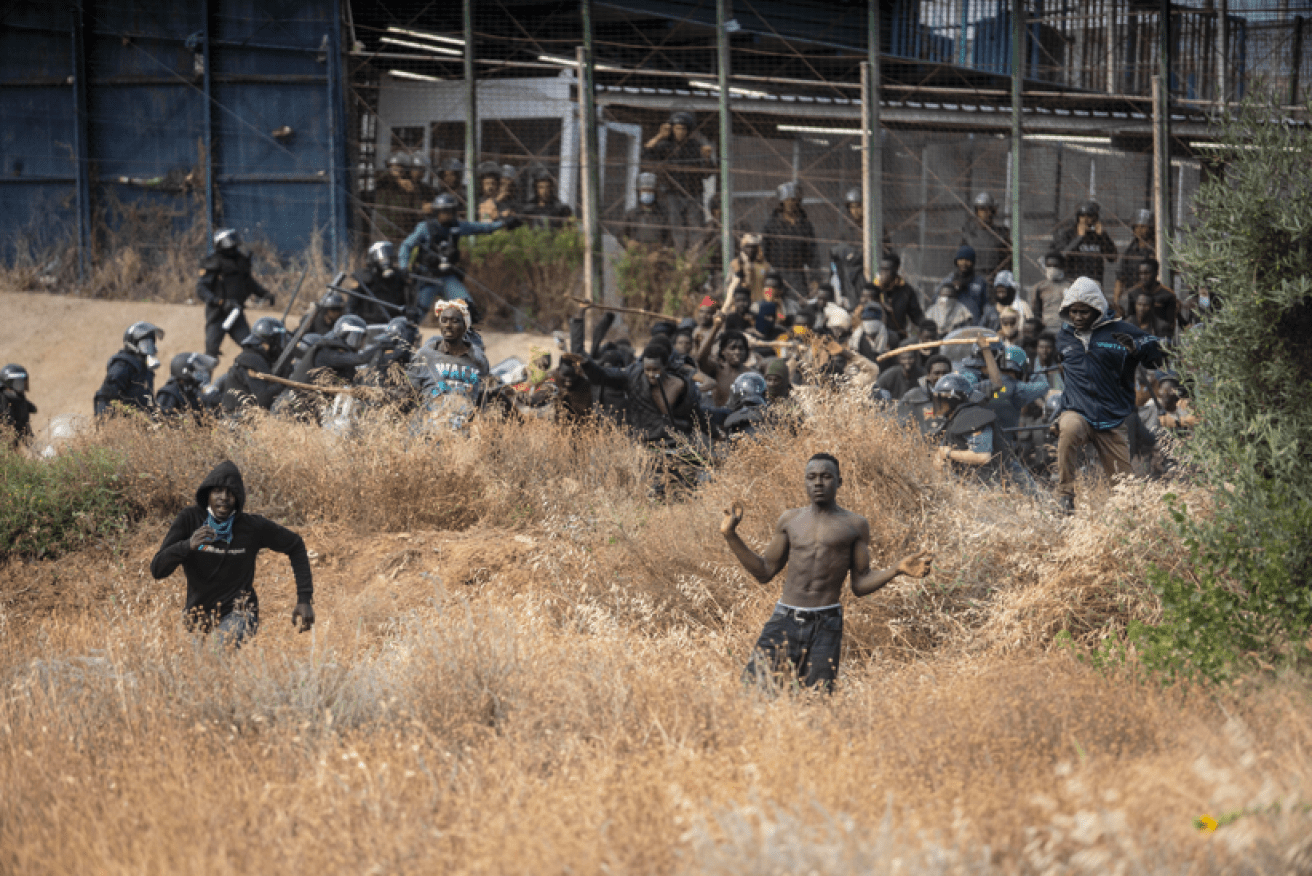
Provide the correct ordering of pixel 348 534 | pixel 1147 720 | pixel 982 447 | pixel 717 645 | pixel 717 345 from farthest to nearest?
pixel 717 345, pixel 348 534, pixel 982 447, pixel 717 645, pixel 1147 720

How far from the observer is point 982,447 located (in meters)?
9.60

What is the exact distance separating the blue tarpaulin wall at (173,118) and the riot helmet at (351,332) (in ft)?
20.1

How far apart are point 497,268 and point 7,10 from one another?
9523 mm

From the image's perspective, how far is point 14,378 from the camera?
44.3ft

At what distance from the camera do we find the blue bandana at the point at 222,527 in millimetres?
7297

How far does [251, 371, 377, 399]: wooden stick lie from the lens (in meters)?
11.3

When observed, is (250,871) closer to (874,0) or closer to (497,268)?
(497,268)

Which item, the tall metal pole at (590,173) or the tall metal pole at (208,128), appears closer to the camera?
the tall metal pole at (590,173)

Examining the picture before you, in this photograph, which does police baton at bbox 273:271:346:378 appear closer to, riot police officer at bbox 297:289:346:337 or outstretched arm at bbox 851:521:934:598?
riot police officer at bbox 297:289:346:337

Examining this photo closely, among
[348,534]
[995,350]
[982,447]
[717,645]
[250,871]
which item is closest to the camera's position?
[250,871]

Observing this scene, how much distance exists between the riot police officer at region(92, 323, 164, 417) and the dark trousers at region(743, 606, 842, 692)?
→ 854 centimetres

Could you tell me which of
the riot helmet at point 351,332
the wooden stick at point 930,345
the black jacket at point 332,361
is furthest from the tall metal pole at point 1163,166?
the black jacket at point 332,361

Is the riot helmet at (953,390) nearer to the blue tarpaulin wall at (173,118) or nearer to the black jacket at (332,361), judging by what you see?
the black jacket at (332,361)

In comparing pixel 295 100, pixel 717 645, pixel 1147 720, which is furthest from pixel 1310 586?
pixel 295 100
